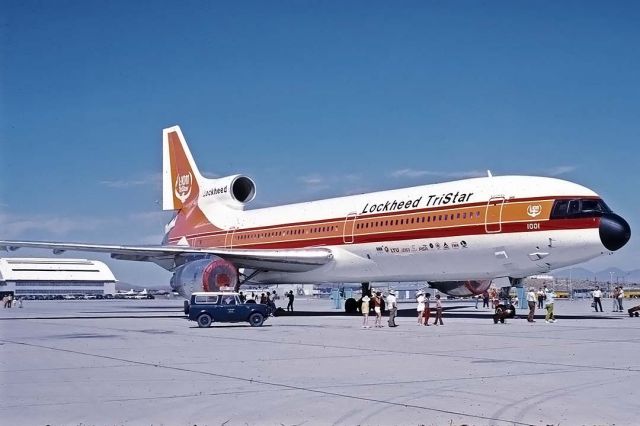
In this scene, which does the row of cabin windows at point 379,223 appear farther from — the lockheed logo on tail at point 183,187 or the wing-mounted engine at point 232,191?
the lockheed logo on tail at point 183,187

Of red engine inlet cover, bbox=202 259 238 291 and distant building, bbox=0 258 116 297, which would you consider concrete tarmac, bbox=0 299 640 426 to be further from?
distant building, bbox=0 258 116 297

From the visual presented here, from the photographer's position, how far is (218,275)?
3453cm

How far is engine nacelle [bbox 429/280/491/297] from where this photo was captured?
36.5 meters

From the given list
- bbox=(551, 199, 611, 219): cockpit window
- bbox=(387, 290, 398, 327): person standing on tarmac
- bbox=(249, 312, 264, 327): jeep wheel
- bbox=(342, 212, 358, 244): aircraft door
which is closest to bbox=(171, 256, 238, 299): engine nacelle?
bbox=(342, 212, 358, 244): aircraft door

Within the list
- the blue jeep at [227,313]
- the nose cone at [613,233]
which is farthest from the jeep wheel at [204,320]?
the nose cone at [613,233]

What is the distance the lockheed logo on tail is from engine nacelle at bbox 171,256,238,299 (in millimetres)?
15704

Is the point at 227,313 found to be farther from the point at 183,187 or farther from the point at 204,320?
the point at 183,187

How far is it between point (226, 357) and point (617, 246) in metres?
16.3

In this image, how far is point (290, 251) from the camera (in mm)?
37000

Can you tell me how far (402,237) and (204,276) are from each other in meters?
8.85

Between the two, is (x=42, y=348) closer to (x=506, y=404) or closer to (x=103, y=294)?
(x=506, y=404)

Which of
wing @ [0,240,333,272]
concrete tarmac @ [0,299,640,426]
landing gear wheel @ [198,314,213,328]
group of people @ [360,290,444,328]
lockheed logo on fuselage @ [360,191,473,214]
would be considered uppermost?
lockheed logo on fuselage @ [360,191,473,214]

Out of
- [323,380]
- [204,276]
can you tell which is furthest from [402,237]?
[323,380]

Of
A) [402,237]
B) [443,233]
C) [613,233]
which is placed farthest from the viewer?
[402,237]
